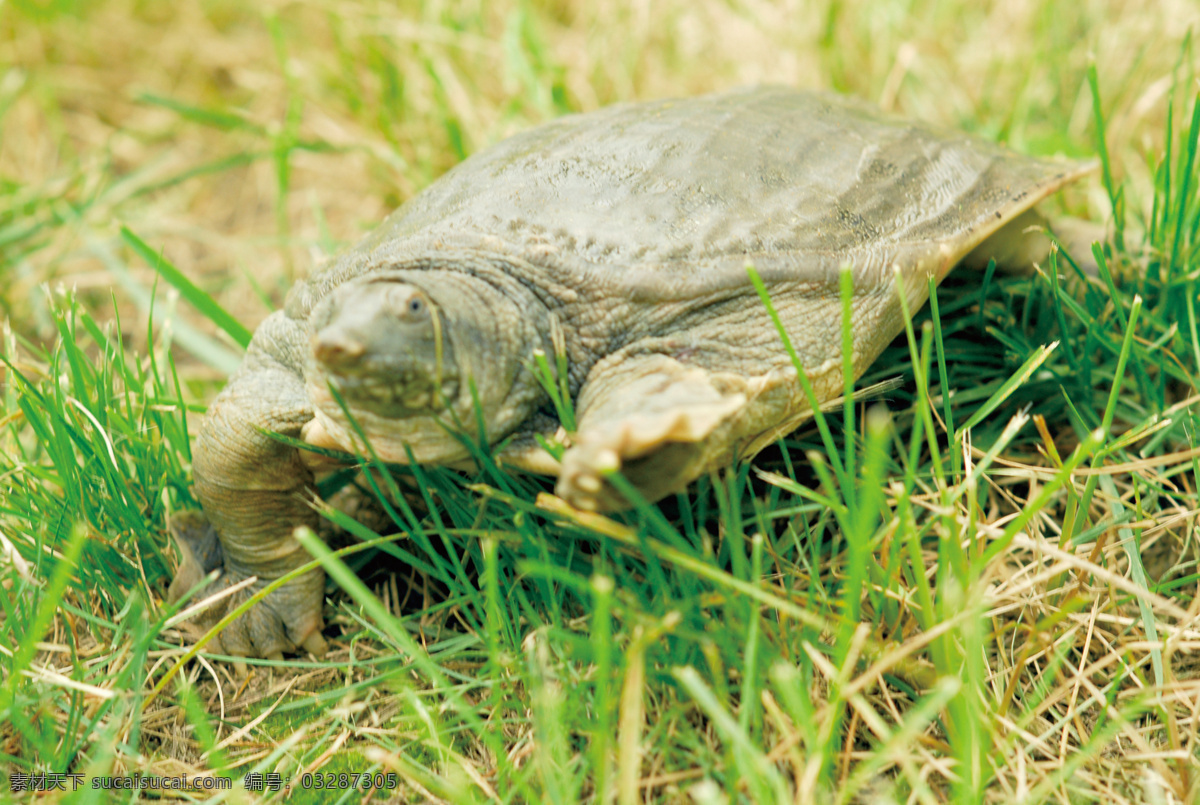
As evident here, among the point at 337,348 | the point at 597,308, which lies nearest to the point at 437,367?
the point at 337,348

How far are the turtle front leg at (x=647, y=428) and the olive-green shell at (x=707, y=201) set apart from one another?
0.18 m

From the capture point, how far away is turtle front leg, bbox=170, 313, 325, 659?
1.71m

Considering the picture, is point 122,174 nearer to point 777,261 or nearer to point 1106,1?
point 777,261

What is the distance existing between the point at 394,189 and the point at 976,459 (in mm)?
2246

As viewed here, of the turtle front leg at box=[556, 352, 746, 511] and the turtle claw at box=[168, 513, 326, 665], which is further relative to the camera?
the turtle claw at box=[168, 513, 326, 665]

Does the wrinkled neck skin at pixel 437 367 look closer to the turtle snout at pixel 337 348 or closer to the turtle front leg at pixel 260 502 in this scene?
the turtle snout at pixel 337 348

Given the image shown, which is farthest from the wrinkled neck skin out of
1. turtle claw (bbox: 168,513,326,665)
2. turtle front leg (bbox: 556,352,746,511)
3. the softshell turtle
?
turtle claw (bbox: 168,513,326,665)

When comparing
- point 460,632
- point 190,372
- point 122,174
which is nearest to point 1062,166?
point 460,632

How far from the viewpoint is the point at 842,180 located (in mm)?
1832

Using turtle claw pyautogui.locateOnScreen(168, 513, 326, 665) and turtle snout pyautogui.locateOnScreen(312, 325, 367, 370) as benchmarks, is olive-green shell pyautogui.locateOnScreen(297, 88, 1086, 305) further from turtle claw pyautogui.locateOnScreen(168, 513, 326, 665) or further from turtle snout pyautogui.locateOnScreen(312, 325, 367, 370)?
turtle claw pyautogui.locateOnScreen(168, 513, 326, 665)

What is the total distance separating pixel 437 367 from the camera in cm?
146

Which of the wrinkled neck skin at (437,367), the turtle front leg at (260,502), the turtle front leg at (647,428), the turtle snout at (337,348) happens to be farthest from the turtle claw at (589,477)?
the turtle front leg at (260,502)

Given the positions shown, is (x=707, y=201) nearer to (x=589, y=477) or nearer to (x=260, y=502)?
(x=589, y=477)

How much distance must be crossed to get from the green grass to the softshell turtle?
110mm
